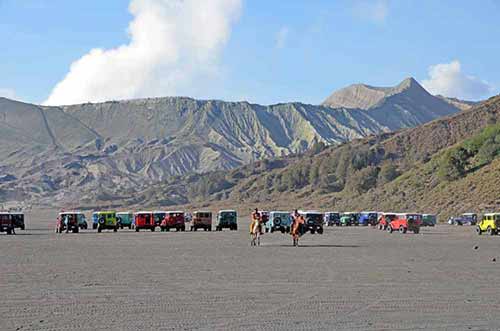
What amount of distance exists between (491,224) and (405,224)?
25.1 feet

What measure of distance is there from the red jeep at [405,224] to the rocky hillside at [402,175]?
27.4 metres

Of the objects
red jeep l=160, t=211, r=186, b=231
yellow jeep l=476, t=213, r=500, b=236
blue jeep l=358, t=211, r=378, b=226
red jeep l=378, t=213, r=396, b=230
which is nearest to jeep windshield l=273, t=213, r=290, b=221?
red jeep l=160, t=211, r=186, b=231

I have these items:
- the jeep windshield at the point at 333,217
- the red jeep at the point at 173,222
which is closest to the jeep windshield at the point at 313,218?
the red jeep at the point at 173,222

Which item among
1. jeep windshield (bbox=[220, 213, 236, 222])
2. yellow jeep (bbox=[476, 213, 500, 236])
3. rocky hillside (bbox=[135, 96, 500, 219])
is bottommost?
yellow jeep (bbox=[476, 213, 500, 236])

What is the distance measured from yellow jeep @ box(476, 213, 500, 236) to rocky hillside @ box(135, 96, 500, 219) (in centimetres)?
3194

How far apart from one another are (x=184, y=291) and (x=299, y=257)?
12844 millimetres

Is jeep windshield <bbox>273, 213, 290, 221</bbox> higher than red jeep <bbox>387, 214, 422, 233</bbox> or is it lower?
higher

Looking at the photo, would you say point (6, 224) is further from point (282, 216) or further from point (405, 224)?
point (405, 224)

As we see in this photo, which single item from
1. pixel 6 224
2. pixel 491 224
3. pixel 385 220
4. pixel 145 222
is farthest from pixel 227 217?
pixel 491 224

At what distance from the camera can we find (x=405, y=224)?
6638 cm

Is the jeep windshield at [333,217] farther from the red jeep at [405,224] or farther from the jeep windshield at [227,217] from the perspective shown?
the red jeep at [405,224]

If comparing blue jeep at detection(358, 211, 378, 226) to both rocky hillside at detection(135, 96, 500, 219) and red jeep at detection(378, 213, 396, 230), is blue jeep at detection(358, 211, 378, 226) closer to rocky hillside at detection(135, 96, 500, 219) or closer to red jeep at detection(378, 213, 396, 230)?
rocky hillside at detection(135, 96, 500, 219)

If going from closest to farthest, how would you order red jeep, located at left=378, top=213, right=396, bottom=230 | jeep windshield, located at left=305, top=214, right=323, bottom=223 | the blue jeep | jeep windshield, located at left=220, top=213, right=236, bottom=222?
1. jeep windshield, located at left=305, top=214, right=323, bottom=223
2. jeep windshield, located at left=220, top=213, right=236, bottom=222
3. red jeep, located at left=378, top=213, right=396, bottom=230
4. the blue jeep

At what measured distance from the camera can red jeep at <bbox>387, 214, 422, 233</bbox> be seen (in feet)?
217
